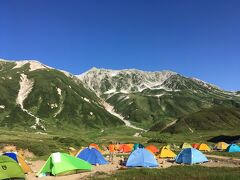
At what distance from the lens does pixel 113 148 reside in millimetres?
83438

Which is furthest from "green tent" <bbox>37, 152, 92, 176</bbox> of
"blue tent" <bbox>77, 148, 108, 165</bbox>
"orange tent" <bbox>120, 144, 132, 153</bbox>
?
"orange tent" <bbox>120, 144, 132, 153</bbox>

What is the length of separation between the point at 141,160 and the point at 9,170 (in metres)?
17.2

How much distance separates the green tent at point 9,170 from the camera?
29.6m

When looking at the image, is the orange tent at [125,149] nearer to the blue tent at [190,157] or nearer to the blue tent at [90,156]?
the blue tent at [190,157]

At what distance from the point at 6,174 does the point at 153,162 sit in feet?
62.7

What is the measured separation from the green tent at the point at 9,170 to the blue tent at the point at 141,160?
14.9 meters

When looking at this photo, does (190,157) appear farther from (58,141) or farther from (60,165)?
(58,141)

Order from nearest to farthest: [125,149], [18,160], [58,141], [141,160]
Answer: [18,160] < [141,160] < [125,149] < [58,141]

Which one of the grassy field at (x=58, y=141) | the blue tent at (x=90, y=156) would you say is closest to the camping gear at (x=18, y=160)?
the blue tent at (x=90, y=156)

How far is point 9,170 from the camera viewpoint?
3039 centimetres

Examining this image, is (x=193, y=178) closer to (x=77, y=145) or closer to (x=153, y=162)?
(x=153, y=162)

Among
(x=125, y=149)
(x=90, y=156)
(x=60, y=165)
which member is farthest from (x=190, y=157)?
(x=125, y=149)

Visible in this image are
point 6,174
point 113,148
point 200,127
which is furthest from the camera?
point 200,127

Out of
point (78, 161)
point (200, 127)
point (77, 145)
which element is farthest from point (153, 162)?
point (200, 127)
